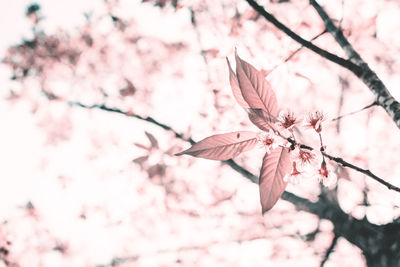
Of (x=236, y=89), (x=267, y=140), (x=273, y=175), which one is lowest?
(x=273, y=175)

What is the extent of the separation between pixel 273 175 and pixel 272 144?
9 centimetres

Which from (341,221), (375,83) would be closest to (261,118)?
(375,83)

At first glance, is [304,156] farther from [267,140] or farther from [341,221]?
[341,221]

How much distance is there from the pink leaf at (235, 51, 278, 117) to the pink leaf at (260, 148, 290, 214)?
0.45ft

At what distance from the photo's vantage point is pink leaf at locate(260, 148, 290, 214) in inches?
27.3

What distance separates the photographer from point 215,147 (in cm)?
72

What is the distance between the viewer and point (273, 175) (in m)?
0.71

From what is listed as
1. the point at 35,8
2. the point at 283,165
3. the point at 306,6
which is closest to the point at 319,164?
the point at 283,165

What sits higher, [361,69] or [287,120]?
[361,69]

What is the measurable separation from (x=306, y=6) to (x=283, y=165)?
62.9 inches

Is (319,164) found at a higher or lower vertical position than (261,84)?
lower

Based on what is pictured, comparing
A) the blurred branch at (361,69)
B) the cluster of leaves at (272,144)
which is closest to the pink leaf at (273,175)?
the cluster of leaves at (272,144)

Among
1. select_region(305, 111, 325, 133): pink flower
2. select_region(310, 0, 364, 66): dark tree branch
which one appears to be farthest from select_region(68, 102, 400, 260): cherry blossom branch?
select_region(305, 111, 325, 133): pink flower

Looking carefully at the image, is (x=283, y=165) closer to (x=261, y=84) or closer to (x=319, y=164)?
(x=319, y=164)
